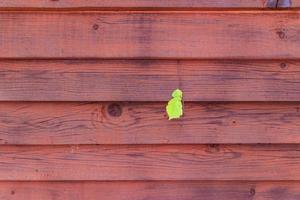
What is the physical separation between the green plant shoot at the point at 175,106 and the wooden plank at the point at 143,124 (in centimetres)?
3

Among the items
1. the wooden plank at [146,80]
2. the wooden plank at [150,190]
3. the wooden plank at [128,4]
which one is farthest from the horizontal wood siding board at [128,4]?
the wooden plank at [150,190]

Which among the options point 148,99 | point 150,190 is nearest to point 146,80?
point 148,99

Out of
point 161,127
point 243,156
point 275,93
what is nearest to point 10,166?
point 161,127

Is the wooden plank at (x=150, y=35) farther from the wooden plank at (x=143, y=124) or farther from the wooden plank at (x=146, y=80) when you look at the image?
the wooden plank at (x=143, y=124)

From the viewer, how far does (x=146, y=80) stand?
213 centimetres

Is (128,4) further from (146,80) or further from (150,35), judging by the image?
(146,80)

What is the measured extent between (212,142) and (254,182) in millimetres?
255

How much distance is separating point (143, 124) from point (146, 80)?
7.2 inches

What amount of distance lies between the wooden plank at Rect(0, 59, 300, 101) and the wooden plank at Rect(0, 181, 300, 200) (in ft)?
1.20

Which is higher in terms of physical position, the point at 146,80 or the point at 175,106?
the point at 146,80

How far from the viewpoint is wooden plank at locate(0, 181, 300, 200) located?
216cm

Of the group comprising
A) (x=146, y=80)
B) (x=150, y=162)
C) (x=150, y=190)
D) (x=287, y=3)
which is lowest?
(x=150, y=190)

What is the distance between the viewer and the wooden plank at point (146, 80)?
2.11 metres

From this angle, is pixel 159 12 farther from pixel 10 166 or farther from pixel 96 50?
pixel 10 166
